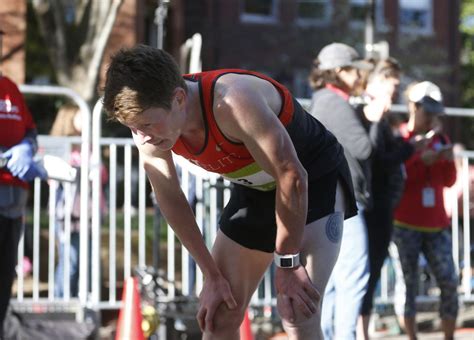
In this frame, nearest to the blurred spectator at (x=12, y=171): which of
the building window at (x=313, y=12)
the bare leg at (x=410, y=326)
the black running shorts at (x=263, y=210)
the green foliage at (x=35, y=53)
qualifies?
the black running shorts at (x=263, y=210)

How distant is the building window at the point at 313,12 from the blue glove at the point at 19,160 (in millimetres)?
22978

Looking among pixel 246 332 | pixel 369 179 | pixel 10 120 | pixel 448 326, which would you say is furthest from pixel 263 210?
pixel 448 326

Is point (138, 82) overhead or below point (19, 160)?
overhead

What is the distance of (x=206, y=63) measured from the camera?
2855 cm

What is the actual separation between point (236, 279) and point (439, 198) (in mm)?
3261

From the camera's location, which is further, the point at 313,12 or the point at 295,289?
the point at 313,12

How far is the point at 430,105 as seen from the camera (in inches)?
274

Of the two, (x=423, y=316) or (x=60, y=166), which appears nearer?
(x=60, y=166)

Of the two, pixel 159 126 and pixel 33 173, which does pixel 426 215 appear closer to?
pixel 33 173

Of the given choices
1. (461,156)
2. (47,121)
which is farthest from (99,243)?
(47,121)

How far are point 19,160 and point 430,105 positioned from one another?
2.78m

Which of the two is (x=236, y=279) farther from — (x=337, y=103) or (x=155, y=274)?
(x=155, y=274)

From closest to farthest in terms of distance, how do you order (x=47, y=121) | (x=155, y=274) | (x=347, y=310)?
1. (x=347, y=310)
2. (x=155, y=274)
3. (x=47, y=121)

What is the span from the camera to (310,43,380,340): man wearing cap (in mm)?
5758
